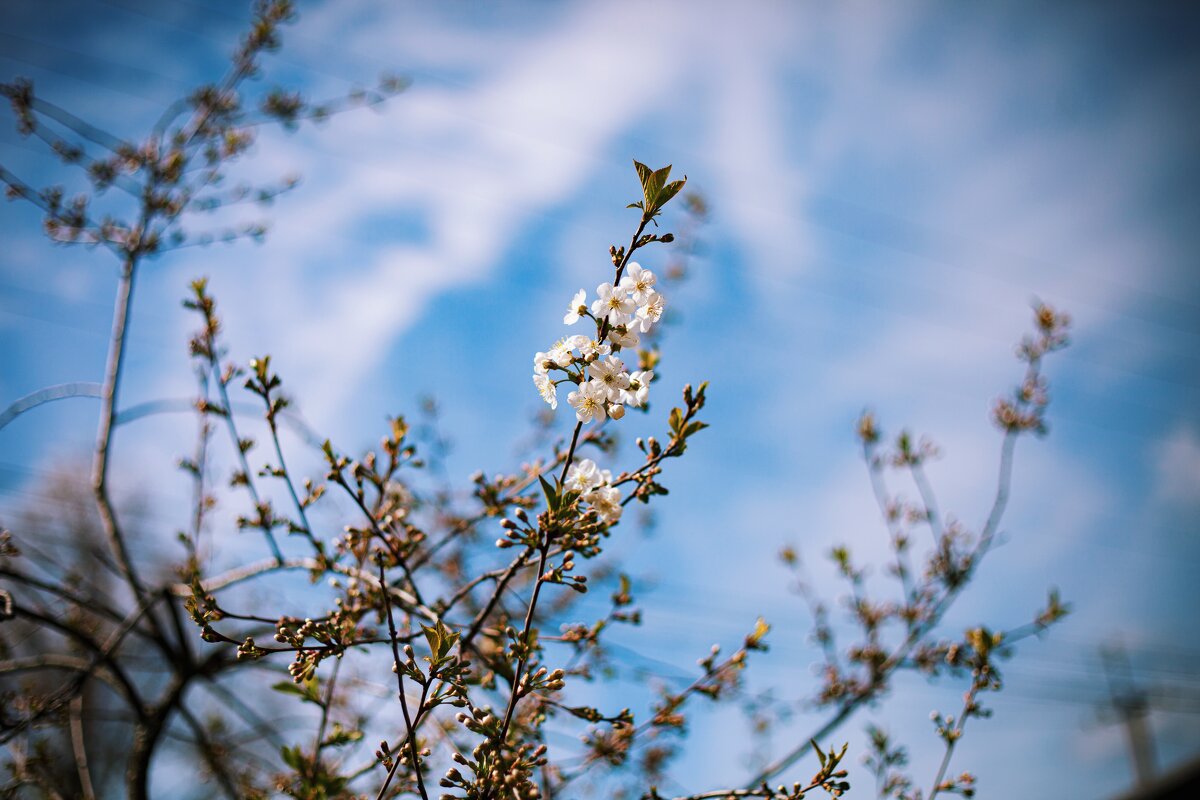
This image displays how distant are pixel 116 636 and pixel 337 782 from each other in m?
1.21

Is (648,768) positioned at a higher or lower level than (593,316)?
lower

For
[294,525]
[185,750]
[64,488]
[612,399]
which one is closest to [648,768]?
[294,525]

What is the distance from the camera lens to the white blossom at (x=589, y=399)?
58.4 inches

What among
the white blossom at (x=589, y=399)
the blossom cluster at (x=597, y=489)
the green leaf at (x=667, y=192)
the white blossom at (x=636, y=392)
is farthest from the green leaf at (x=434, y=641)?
the green leaf at (x=667, y=192)

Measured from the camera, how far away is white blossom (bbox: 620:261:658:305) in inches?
61.1

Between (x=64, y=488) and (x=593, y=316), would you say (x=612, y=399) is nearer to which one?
(x=593, y=316)

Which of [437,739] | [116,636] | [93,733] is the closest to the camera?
[116,636]

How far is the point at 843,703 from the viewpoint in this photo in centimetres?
296

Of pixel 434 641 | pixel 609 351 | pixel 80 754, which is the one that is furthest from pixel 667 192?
pixel 80 754

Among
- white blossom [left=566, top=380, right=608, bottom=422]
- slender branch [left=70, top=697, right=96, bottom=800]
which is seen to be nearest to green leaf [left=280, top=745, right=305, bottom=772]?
slender branch [left=70, top=697, right=96, bottom=800]

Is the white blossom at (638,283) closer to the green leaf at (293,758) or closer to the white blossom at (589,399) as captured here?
the white blossom at (589,399)

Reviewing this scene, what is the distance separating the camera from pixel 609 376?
59.0 inches

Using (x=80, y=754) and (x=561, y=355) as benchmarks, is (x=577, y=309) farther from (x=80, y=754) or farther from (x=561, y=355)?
(x=80, y=754)

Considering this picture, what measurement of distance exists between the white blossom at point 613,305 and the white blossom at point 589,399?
153 millimetres
